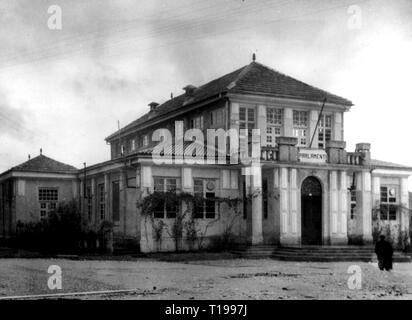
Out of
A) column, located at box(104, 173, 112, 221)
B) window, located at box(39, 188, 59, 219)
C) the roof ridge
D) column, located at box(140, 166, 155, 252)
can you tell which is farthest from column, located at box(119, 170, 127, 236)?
window, located at box(39, 188, 59, 219)

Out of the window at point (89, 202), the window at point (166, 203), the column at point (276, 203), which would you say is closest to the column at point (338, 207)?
the column at point (276, 203)

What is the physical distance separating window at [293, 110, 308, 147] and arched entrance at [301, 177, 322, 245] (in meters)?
4.02

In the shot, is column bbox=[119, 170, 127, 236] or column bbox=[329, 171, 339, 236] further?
column bbox=[329, 171, 339, 236]

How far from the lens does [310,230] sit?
2941cm

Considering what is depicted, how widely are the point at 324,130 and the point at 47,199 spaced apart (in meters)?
15.6

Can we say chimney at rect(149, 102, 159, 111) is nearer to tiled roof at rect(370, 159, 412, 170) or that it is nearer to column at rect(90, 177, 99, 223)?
column at rect(90, 177, 99, 223)

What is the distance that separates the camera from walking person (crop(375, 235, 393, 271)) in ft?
67.8

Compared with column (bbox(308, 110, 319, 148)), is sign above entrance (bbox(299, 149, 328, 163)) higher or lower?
lower

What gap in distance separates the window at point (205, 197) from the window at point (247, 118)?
3.57 metres

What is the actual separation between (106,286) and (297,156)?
50.5 feet

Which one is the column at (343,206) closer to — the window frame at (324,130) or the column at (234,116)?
the window frame at (324,130)

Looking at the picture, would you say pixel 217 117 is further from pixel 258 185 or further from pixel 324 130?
pixel 324 130

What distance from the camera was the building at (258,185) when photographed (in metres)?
27.9
